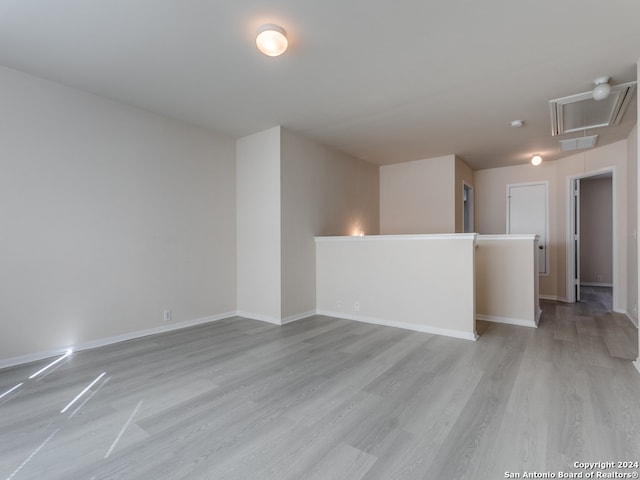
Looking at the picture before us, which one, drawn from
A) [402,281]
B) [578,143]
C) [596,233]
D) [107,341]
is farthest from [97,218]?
[596,233]

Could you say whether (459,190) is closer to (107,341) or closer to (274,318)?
(274,318)

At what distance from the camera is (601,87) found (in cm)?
311

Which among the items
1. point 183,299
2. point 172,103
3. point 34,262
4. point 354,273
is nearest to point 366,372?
point 354,273

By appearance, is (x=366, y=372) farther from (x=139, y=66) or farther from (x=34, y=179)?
(x=34, y=179)

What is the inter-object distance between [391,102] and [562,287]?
4894mm

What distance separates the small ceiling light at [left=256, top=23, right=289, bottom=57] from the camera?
7.67 feet

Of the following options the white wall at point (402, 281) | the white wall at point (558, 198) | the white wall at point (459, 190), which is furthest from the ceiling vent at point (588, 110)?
the white wall at point (402, 281)

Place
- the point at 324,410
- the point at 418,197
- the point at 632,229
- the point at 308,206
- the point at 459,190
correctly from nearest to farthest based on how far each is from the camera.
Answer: the point at 324,410 → the point at 632,229 → the point at 308,206 → the point at 459,190 → the point at 418,197

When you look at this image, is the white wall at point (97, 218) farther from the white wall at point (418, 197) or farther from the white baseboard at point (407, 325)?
the white wall at point (418, 197)

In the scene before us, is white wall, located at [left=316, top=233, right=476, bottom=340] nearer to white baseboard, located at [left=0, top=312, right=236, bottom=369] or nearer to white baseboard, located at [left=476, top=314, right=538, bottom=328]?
white baseboard, located at [left=476, top=314, right=538, bottom=328]

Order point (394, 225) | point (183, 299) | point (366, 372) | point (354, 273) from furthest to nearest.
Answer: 1. point (394, 225)
2. point (354, 273)
3. point (183, 299)
4. point (366, 372)

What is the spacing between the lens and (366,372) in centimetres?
267

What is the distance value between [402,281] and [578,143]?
11.6 ft

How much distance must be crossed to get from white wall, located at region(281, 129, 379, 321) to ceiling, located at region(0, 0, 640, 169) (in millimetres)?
669
